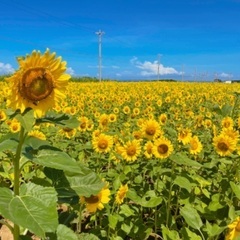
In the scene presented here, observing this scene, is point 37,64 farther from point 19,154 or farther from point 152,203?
point 152,203

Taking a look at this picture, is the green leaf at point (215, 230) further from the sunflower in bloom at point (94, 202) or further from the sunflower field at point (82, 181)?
the sunflower in bloom at point (94, 202)

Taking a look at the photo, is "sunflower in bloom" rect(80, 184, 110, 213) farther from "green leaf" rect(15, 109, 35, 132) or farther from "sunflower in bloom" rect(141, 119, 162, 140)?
"sunflower in bloom" rect(141, 119, 162, 140)

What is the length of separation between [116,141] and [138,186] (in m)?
0.88

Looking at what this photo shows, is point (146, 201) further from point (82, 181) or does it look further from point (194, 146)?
point (82, 181)

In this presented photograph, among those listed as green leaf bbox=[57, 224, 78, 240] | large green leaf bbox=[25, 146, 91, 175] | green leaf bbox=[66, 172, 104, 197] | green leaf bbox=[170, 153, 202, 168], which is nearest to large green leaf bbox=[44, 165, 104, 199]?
green leaf bbox=[66, 172, 104, 197]

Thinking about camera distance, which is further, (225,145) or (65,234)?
(225,145)

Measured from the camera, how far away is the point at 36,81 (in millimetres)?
1293

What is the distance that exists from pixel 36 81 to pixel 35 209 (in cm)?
43

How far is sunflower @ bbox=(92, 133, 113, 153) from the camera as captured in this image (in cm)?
372

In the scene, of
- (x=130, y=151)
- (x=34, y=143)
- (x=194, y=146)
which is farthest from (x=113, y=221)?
(x=34, y=143)

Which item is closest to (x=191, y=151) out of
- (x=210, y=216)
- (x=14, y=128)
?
(x=210, y=216)

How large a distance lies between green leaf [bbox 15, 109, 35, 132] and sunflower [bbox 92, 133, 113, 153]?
2.47 meters

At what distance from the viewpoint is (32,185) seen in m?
1.23

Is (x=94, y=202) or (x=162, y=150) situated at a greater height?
(x=162, y=150)
